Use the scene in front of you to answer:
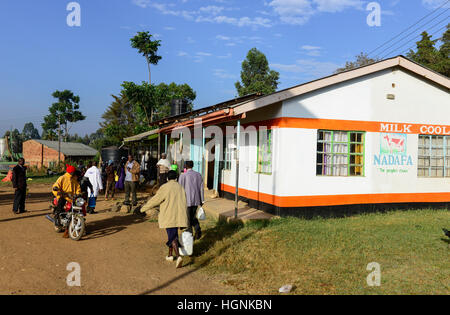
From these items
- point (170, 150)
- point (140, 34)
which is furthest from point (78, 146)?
point (170, 150)

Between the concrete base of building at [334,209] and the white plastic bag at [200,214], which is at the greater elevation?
the white plastic bag at [200,214]

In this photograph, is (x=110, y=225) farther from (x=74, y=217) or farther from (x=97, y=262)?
(x=97, y=262)

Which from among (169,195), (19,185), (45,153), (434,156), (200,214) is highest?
(45,153)

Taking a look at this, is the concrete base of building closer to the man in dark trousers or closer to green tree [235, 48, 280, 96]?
the man in dark trousers

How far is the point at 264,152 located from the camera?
10.0 meters

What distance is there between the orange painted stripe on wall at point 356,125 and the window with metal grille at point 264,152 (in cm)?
29

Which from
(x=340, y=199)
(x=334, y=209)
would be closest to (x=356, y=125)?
(x=340, y=199)

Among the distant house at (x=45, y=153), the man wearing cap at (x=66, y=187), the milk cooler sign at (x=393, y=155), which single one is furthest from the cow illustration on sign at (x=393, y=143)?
the distant house at (x=45, y=153)

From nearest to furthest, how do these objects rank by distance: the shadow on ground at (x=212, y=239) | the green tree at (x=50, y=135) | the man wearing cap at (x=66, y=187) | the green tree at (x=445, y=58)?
the shadow on ground at (x=212, y=239), the man wearing cap at (x=66, y=187), the green tree at (x=445, y=58), the green tree at (x=50, y=135)

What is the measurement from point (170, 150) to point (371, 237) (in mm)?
12749

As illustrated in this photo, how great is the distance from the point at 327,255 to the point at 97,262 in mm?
4075

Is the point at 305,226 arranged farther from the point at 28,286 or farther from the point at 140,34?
the point at 140,34

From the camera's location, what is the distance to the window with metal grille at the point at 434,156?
34.8 ft

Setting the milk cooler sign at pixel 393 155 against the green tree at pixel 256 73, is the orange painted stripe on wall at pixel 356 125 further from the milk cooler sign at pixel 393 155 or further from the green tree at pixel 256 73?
the green tree at pixel 256 73
